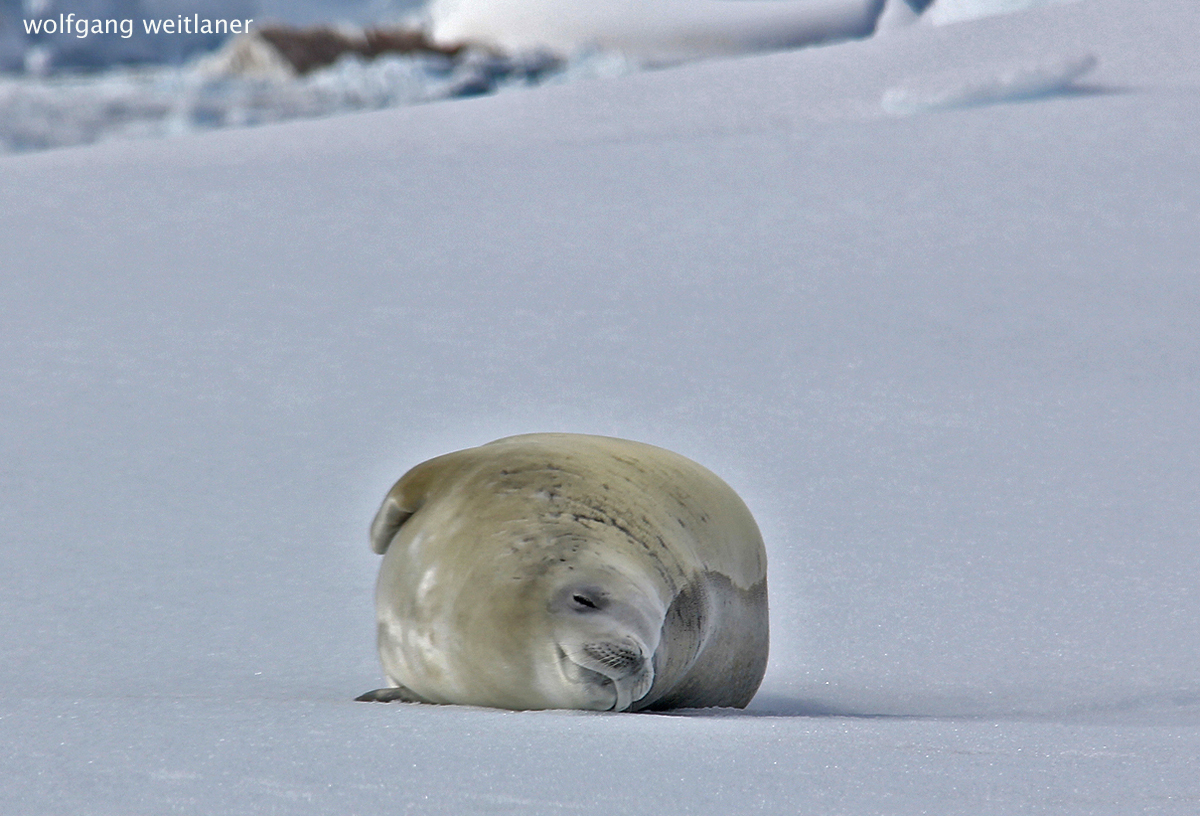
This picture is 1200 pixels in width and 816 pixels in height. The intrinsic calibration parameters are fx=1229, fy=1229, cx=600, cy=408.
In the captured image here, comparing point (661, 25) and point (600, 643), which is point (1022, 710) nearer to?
point (600, 643)

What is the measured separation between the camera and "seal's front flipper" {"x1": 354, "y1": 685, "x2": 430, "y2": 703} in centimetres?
146

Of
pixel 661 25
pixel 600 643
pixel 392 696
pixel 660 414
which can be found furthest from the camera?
pixel 661 25

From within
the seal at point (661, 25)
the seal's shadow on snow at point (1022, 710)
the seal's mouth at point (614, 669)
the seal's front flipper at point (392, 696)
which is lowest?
the seal's shadow on snow at point (1022, 710)

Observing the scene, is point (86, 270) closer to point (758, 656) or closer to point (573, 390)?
point (573, 390)

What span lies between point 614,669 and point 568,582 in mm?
113

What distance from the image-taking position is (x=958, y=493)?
2.42m

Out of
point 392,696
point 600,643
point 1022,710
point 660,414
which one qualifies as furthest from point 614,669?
point 660,414

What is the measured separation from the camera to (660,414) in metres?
2.78

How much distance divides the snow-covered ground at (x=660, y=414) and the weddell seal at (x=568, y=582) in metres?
0.09

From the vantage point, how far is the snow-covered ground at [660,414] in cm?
110

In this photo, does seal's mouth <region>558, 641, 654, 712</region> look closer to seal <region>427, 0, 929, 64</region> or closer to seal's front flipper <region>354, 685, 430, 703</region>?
seal's front flipper <region>354, 685, 430, 703</region>

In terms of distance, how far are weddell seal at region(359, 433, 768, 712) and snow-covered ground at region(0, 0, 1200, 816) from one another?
0.09 meters

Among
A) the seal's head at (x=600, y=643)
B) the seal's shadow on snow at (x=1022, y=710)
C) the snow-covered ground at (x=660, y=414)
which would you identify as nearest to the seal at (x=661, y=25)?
the snow-covered ground at (x=660, y=414)

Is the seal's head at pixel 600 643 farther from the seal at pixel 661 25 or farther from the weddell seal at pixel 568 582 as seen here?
the seal at pixel 661 25
